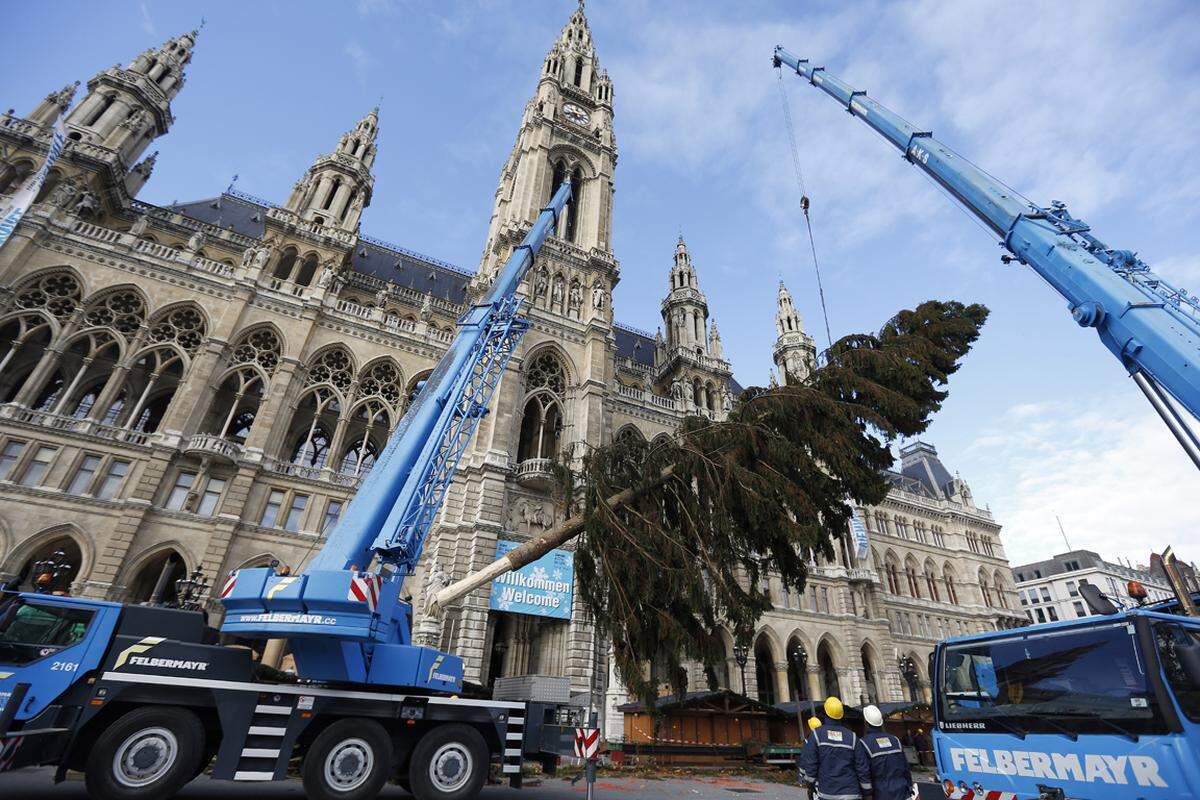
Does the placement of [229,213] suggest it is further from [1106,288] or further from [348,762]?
[1106,288]

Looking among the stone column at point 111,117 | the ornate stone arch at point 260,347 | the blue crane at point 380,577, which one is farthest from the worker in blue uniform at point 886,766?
the stone column at point 111,117

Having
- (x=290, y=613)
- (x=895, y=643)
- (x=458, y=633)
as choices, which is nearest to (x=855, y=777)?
(x=290, y=613)

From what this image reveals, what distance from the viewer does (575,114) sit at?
120 feet

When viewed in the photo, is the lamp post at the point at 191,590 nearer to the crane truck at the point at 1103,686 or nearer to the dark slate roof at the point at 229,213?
the crane truck at the point at 1103,686

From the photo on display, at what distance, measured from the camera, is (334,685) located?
8.16 meters

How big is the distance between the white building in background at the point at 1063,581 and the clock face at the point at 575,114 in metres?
69.4

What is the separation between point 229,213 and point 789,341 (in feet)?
133

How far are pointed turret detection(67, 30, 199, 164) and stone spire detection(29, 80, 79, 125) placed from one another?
467 mm

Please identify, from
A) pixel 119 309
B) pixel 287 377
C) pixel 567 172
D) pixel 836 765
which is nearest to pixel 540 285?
pixel 567 172

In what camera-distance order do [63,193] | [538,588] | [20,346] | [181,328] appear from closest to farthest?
1. [20,346]
2. [538,588]
3. [181,328]
4. [63,193]

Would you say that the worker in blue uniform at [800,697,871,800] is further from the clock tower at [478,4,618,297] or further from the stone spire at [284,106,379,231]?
the stone spire at [284,106,379,231]

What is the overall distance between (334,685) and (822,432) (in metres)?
10.1

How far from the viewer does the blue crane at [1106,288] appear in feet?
27.7

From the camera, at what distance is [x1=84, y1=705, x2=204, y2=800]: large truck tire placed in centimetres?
622
